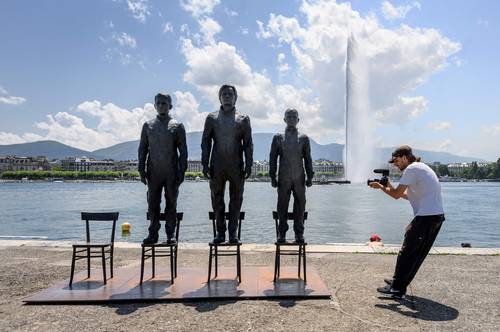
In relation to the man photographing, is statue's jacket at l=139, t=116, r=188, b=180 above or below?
above

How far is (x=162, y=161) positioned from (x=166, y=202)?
2.82 ft

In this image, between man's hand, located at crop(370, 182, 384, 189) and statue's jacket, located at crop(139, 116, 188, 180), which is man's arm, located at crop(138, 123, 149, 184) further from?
man's hand, located at crop(370, 182, 384, 189)

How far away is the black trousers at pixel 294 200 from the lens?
9.44 meters

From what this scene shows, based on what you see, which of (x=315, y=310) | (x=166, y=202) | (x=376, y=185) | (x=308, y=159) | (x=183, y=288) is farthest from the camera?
(x=308, y=159)

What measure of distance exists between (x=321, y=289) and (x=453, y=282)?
3.05 meters

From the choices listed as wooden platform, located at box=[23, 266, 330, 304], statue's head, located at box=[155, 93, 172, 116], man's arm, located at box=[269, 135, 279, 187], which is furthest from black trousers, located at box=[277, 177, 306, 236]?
statue's head, located at box=[155, 93, 172, 116]

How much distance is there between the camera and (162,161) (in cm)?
933

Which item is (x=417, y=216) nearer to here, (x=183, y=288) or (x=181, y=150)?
(x=183, y=288)

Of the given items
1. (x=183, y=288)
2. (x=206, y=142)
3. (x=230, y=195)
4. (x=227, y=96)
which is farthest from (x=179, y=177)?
(x=183, y=288)

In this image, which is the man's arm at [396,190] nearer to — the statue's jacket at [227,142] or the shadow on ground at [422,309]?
the shadow on ground at [422,309]

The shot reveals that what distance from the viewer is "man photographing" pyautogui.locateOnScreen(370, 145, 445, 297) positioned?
787cm

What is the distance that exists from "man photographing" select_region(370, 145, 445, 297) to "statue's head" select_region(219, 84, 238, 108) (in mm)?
3353

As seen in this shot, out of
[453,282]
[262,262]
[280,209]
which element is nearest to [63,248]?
[262,262]

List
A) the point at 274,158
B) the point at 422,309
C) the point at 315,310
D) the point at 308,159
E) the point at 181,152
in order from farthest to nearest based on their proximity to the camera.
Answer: the point at 308,159, the point at 274,158, the point at 181,152, the point at 422,309, the point at 315,310
